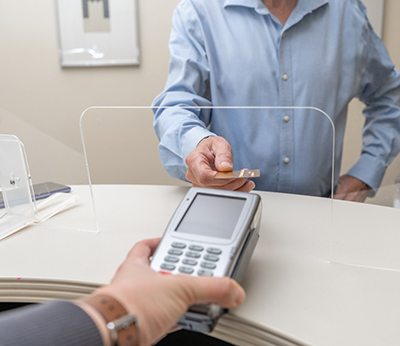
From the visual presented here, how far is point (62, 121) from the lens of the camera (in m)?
1.97

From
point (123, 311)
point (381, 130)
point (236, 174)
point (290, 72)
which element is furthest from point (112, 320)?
point (381, 130)

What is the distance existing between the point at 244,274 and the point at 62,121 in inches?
62.0

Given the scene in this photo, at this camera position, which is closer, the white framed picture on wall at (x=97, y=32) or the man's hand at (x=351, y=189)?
the man's hand at (x=351, y=189)

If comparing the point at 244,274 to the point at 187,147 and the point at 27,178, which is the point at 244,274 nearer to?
the point at 187,147

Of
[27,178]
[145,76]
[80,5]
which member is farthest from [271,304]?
[80,5]

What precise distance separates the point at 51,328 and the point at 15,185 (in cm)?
51

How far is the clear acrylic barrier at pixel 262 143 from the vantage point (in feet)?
2.70

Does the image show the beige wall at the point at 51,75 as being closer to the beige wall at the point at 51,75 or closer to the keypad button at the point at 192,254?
the beige wall at the point at 51,75

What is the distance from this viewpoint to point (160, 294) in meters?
0.42

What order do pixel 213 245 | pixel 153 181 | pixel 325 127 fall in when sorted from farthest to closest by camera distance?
pixel 153 181 < pixel 325 127 < pixel 213 245

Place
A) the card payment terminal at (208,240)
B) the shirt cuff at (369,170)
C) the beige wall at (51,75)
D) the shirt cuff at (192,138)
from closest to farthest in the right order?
the card payment terminal at (208,240)
the shirt cuff at (192,138)
the shirt cuff at (369,170)
the beige wall at (51,75)

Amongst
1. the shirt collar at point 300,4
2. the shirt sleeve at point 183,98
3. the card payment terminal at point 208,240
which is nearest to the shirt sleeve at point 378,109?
the shirt collar at point 300,4

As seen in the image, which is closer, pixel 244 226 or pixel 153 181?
pixel 244 226

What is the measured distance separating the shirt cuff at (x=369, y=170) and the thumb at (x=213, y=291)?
0.62 m
